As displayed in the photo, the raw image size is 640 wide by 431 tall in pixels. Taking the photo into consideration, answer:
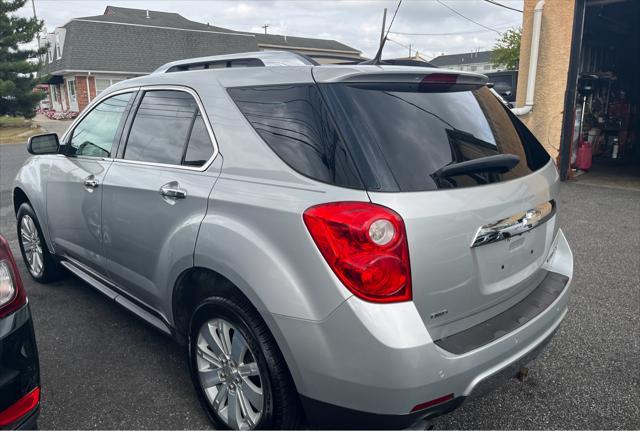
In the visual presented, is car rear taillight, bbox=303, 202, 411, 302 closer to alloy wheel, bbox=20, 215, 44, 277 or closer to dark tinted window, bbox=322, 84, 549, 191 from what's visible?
dark tinted window, bbox=322, 84, 549, 191

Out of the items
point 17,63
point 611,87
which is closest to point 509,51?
point 611,87

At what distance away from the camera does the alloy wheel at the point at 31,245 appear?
429 centimetres

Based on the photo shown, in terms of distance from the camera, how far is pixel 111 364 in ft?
10.1

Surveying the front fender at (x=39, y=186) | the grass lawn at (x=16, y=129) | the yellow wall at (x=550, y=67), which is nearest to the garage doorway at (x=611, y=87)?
the yellow wall at (x=550, y=67)

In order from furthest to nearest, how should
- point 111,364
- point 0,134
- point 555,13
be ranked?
point 0,134, point 555,13, point 111,364

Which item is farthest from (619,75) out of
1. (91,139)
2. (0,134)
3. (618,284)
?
(0,134)

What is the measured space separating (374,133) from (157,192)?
1267 mm

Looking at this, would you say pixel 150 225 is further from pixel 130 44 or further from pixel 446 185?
pixel 130 44

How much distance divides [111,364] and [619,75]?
15780 millimetres

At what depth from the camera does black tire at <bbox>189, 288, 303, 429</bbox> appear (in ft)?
6.66

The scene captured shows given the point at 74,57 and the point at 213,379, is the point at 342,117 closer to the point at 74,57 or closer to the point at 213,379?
the point at 213,379

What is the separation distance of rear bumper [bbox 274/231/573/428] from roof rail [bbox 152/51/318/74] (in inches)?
50.0

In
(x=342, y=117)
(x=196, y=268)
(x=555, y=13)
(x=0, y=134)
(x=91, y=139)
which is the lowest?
(x=0, y=134)

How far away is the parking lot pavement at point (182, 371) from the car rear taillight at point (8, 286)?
884mm
